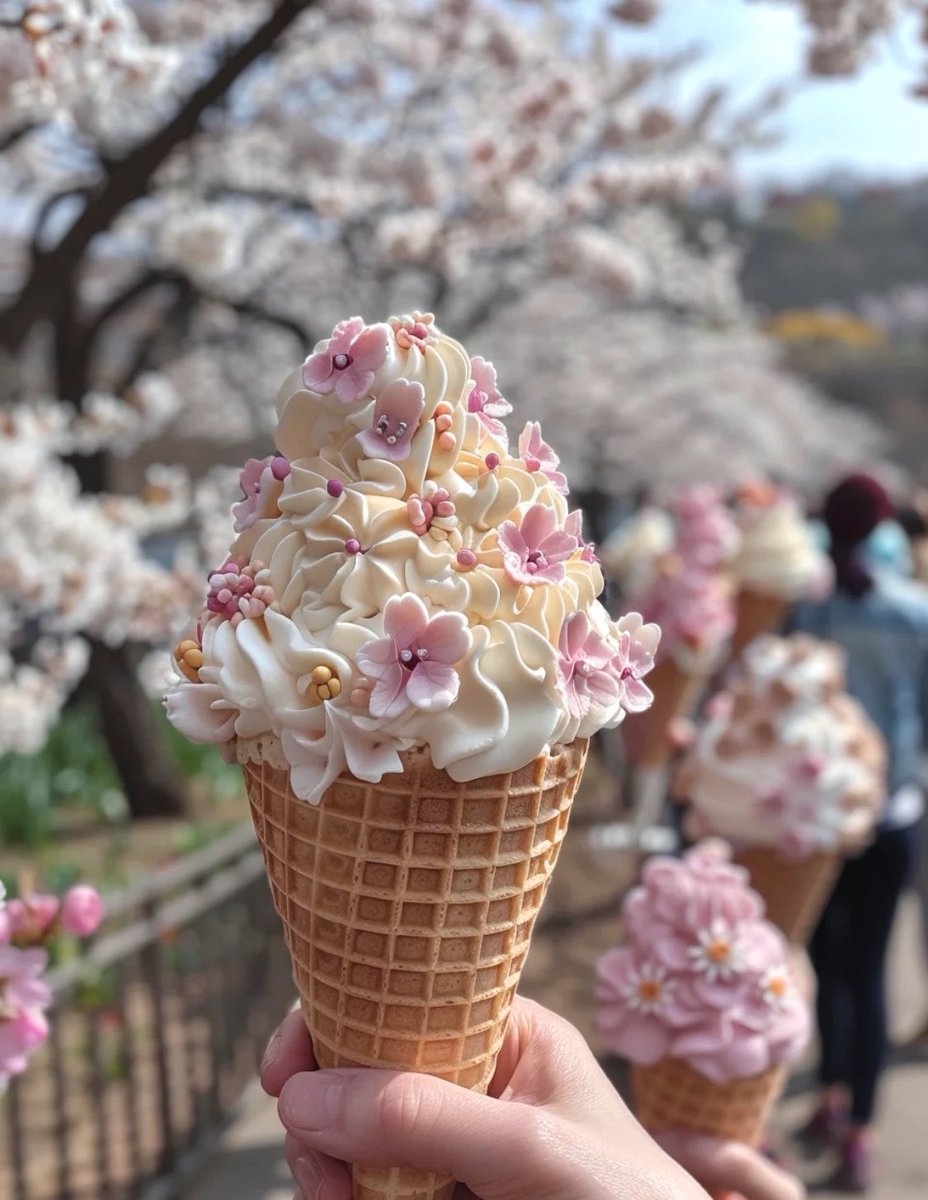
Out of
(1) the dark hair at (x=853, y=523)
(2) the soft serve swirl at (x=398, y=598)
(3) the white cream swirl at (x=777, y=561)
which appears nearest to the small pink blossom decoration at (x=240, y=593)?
(2) the soft serve swirl at (x=398, y=598)

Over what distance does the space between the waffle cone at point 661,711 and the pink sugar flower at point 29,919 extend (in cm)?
395

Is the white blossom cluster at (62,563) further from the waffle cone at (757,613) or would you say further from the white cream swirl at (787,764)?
the waffle cone at (757,613)

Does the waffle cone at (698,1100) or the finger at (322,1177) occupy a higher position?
the finger at (322,1177)

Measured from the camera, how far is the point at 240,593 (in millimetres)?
1317

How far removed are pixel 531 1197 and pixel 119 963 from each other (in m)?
2.67

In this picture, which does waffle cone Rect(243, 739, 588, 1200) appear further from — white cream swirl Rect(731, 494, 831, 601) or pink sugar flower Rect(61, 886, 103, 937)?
white cream swirl Rect(731, 494, 831, 601)

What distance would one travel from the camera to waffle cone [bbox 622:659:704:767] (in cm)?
537

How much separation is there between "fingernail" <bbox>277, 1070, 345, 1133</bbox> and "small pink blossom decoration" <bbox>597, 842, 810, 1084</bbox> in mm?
731

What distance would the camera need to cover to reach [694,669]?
5.34 m

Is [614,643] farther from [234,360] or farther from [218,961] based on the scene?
[234,360]

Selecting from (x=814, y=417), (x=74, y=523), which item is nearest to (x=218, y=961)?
(x=74, y=523)

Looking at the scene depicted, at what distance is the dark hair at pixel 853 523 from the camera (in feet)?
12.8

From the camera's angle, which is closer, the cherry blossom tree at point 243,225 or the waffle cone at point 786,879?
the waffle cone at point 786,879

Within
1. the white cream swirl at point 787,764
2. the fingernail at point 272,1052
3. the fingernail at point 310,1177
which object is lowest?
the white cream swirl at point 787,764
